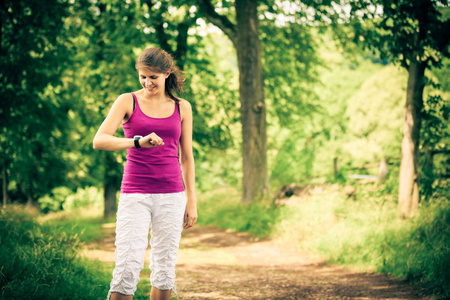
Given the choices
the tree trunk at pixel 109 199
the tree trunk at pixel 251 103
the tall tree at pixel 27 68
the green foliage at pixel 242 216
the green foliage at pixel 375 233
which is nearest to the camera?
the green foliage at pixel 375 233

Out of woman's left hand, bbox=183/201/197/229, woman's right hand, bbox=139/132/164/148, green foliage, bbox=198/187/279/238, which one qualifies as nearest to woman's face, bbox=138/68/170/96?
woman's right hand, bbox=139/132/164/148

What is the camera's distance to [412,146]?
7.50 metres

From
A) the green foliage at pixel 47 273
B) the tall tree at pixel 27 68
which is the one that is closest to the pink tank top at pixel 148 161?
the green foliage at pixel 47 273

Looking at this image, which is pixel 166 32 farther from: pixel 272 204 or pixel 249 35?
pixel 272 204

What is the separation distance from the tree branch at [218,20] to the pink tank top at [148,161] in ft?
32.5

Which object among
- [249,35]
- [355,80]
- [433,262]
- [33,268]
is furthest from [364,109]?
[33,268]

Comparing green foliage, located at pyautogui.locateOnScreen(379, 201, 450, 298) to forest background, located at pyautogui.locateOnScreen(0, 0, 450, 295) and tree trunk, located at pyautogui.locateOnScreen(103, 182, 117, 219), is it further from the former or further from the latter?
tree trunk, located at pyautogui.locateOnScreen(103, 182, 117, 219)

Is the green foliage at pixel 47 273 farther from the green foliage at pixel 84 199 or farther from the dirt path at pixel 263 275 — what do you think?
the green foliage at pixel 84 199

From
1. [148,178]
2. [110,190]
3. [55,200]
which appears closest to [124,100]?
[148,178]

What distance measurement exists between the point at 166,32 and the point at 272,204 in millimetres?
7502

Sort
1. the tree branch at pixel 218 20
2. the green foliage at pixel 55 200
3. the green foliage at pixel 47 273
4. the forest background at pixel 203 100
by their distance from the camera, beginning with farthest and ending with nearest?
the green foliage at pixel 55 200 → the tree branch at pixel 218 20 → the forest background at pixel 203 100 → the green foliage at pixel 47 273

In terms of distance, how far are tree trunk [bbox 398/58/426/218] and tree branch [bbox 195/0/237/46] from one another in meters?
6.04

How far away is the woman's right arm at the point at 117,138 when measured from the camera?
8.74 feet

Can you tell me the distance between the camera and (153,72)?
2977 mm
